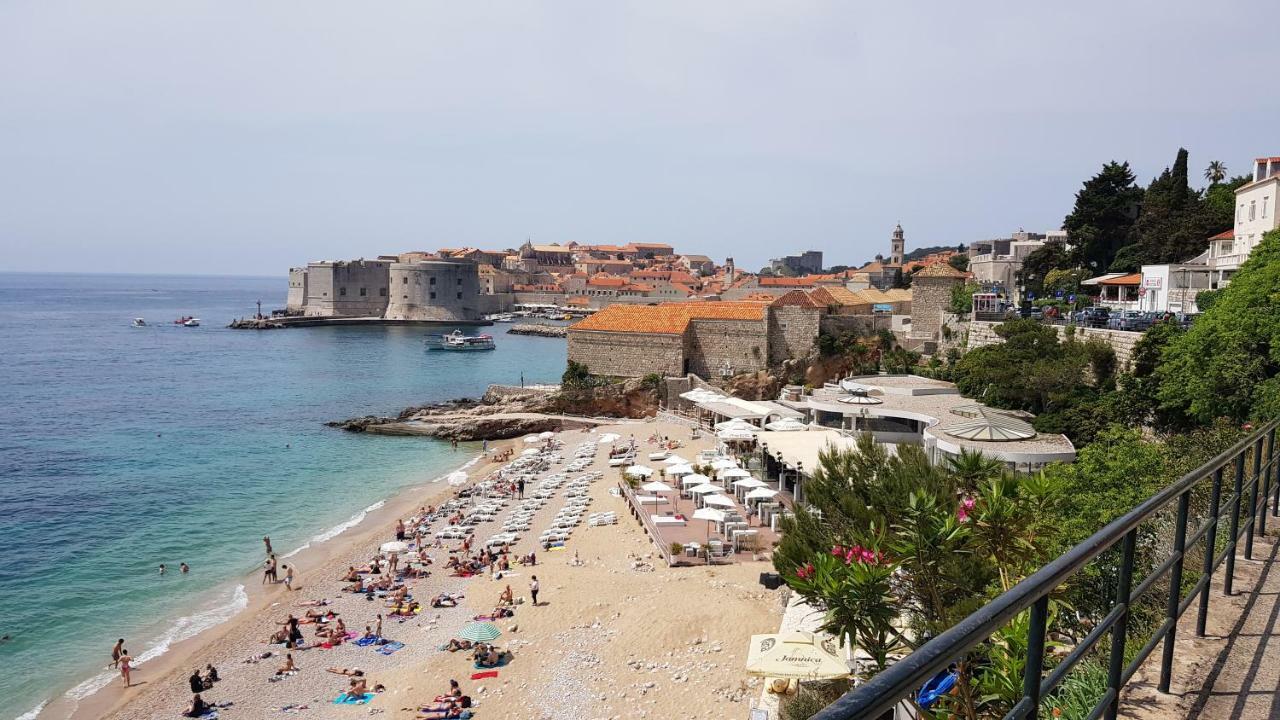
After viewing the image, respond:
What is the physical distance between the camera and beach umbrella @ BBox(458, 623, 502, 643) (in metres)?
13.6

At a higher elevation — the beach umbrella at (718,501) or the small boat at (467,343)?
the small boat at (467,343)

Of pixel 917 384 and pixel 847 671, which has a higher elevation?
pixel 917 384

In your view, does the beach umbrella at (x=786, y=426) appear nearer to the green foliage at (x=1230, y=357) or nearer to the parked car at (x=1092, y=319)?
the green foliage at (x=1230, y=357)

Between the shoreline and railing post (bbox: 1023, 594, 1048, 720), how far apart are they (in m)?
14.7

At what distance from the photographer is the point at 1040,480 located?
7.10 metres

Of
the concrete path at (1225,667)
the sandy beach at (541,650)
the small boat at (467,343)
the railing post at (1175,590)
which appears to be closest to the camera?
the railing post at (1175,590)

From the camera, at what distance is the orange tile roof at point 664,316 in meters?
34.4

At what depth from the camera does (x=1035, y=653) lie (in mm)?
1646

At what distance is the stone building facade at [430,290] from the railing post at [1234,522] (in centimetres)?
9040

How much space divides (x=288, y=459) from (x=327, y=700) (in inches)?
753

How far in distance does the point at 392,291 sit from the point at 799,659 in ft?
288

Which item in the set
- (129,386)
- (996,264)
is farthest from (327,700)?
(996,264)

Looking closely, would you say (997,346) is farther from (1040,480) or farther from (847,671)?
(1040,480)

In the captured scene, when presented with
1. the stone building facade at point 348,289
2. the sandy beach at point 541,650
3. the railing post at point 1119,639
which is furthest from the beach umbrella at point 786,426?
the stone building facade at point 348,289
